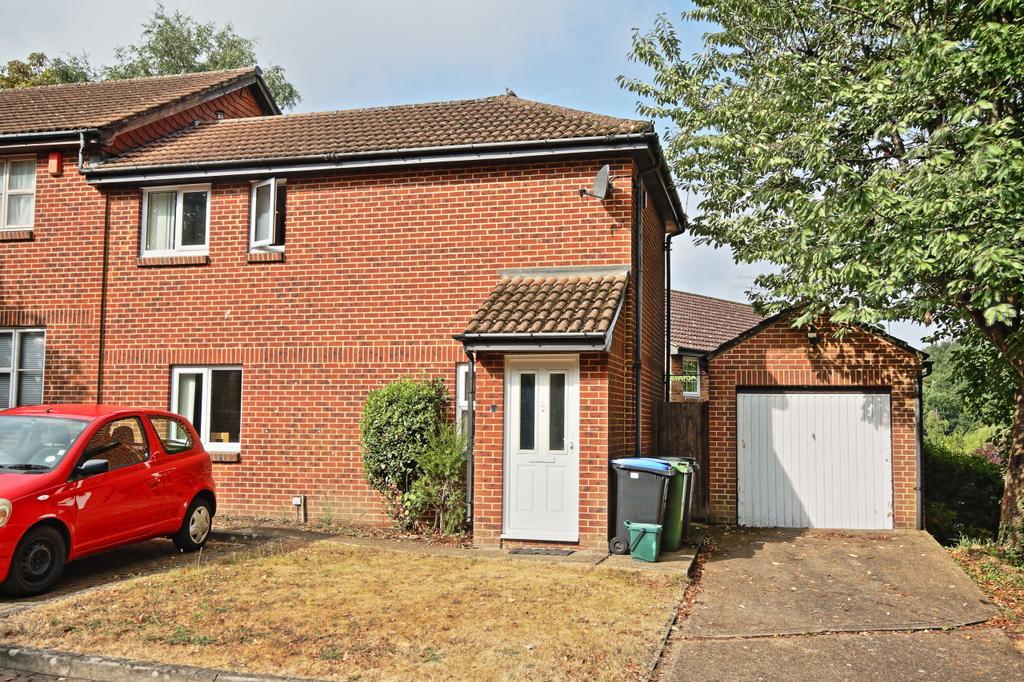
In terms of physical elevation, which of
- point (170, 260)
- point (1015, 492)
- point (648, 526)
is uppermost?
point (170, 260)

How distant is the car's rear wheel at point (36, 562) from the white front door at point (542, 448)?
4.73 metres

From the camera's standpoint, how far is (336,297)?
1220cm

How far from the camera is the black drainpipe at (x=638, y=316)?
11.3 m

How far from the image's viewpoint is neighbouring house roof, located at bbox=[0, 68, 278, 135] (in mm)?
13727

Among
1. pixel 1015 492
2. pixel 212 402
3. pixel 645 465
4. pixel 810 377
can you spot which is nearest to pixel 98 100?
pixel 212 402

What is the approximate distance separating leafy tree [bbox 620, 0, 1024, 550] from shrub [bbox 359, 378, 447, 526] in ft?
17.3

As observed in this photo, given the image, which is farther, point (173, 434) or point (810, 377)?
point (810, 377)

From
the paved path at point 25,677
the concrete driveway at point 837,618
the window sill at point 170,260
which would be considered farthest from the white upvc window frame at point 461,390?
A: the paved path at point 25,677

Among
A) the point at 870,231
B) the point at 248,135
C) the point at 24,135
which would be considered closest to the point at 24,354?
the point at 24,135

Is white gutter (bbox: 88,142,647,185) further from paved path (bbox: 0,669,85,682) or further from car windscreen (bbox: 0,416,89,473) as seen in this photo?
paved path (bbox: 0,669,85,682)

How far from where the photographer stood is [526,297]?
1076 centimetres

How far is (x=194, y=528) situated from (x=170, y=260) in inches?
197

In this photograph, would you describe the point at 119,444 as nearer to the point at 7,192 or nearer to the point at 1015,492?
the point at 7,192

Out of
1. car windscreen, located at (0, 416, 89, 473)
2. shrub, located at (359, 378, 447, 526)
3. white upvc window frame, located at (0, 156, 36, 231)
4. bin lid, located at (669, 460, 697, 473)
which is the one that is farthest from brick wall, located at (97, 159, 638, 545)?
car windscreen, located at (0, 416, 89, 473)
